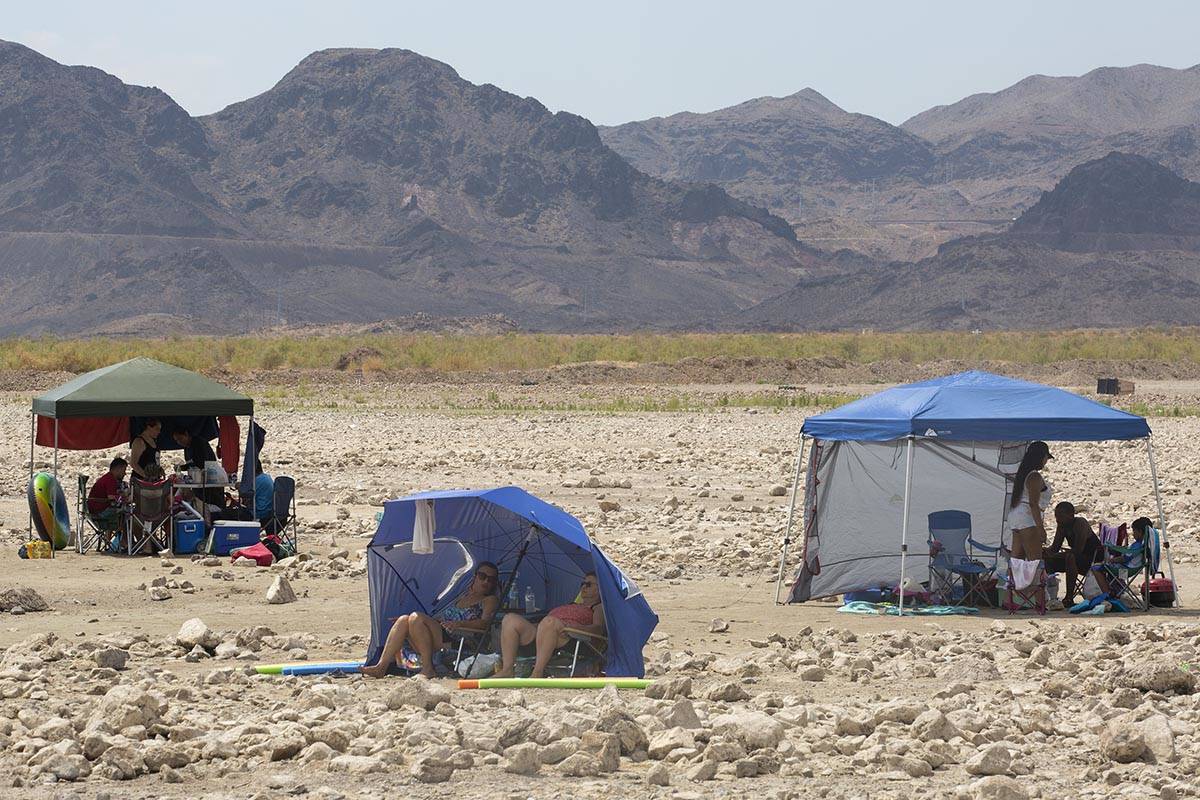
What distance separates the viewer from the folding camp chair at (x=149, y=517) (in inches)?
619

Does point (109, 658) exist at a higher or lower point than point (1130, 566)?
lower

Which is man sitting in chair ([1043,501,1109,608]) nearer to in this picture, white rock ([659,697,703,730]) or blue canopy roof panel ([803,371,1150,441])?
blue canopy roof panel ([803,371,1150,441])

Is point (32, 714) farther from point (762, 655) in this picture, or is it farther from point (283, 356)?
point (283, 356)

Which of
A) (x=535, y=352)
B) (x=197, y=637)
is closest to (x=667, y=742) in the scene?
(x=197, y=637)

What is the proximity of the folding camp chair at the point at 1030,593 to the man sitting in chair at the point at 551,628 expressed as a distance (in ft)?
13.5

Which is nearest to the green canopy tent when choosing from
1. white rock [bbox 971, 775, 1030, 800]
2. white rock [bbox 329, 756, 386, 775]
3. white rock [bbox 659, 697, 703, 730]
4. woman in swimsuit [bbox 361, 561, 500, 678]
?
woman in swimsuit [bbox 361, 561, 500, 678]

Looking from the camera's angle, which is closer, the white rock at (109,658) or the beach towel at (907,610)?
the white rock at (109,658)

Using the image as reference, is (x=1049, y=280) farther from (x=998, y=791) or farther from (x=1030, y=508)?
(x=998, y=791)

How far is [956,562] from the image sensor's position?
1352 cm

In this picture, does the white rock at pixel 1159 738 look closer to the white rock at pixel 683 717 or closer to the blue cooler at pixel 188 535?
the white rock at pixel 683 717

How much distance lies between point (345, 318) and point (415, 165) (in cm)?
4938

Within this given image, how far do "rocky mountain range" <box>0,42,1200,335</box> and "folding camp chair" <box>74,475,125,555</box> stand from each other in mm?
112403

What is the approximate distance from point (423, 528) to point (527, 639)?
86cm

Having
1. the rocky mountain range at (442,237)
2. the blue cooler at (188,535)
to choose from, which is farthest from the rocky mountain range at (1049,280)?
the blue cooler at (188,535)
